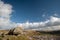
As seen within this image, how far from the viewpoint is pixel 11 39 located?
67.1 meters

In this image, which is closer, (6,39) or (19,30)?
(6,39)

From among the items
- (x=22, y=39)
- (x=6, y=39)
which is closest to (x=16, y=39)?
(x=22, y=39)

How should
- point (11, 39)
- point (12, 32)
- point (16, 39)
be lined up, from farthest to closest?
1. point (12, 32)
2. point (16, 39)
3. point (11, 39)

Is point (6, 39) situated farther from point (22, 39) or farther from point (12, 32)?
point (12, 32)

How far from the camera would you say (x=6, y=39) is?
6397cm

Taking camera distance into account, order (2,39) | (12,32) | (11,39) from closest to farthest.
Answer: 1. (2,39)
2. (11,39)
3. (12,32)

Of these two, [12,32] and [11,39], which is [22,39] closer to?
[11,39]

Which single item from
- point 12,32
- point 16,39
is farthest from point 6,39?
point 12,32

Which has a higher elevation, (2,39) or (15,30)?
(15,30)

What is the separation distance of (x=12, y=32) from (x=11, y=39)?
31.2m

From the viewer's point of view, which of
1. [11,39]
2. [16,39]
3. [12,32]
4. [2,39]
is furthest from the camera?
[12,32]

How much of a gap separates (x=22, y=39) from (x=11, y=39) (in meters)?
8.68

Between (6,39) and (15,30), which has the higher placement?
(15,30)

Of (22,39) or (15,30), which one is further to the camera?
(15,30)
